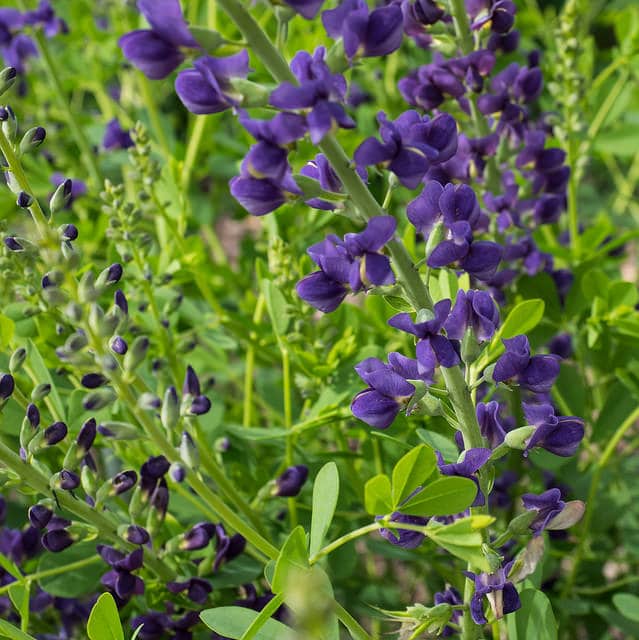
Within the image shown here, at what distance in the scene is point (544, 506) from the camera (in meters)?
0.88

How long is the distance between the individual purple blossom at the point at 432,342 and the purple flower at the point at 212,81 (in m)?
0.24

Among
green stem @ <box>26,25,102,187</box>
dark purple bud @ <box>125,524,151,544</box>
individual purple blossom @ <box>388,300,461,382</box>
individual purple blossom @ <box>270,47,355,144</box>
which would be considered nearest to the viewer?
individual purple blossom @ <box>270,47,355,144</box>

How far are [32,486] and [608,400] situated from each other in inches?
34.1

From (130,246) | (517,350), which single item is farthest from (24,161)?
(517,350)

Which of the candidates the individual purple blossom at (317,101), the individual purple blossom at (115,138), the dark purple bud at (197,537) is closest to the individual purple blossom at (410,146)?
the individual purple blossom at (317,101)

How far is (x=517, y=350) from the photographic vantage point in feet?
2.83

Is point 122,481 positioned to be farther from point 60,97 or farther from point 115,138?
point 60,97

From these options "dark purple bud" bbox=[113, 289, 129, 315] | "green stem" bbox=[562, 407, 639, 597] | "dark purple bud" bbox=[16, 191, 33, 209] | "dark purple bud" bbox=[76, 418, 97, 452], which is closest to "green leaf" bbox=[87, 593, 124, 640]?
"dark purple bud" bbox=[76, 418, 97, 452]

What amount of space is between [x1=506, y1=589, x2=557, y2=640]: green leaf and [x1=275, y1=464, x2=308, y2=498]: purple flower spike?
311 mm

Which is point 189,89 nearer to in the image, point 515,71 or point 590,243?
point 515,71

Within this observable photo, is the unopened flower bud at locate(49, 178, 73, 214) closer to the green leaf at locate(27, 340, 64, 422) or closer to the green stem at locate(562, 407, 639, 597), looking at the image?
the green leaf at locate(27, 340, 64, 422)

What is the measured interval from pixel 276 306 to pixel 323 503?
446 mm

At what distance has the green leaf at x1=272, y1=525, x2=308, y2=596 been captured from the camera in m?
0.78

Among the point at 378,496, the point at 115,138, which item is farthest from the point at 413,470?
the point at 115,138
